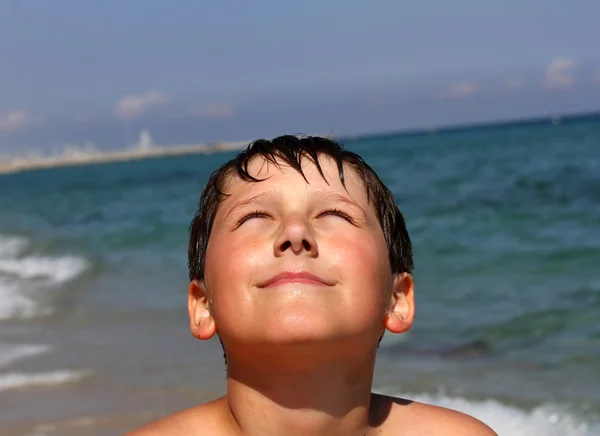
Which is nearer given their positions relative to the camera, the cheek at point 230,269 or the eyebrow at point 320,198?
the cheek at point 230,269

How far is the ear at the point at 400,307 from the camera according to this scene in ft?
7.56

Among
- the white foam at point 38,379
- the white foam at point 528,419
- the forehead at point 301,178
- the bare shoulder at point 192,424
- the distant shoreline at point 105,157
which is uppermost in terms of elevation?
the distant shoreline at point 105,157

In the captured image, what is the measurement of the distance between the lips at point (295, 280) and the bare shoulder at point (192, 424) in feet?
1.72

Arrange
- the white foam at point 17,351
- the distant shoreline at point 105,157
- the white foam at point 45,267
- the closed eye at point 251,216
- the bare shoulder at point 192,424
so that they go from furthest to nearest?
the distant shoreline at point 105,157 < the white foam at point 45,267 < the white foam at point 17,351 < the bare shoulder at point 192,424 < the closed eye at point 251,216

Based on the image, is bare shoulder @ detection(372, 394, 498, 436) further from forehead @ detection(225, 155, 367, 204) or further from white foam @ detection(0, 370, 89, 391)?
white foam @ detection(0, 370, 89, 391)

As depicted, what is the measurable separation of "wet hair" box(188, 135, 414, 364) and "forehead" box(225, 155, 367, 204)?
0.01 meters

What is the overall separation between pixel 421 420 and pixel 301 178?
85cm

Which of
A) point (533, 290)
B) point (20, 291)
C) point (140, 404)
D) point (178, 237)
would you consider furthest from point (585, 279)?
point (178, 237)

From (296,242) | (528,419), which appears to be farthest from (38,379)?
(296,242)

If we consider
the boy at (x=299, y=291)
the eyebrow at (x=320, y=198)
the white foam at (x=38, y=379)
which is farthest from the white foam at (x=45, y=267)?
the eyebrow at (x=320, y=198)

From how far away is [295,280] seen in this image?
201 cm

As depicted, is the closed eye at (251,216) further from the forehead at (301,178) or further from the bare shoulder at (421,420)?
the bare shoulder at (421,420)

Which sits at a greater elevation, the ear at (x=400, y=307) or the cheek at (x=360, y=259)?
the cheek at (x=360, y=259)

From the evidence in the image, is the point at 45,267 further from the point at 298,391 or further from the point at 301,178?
the point at 298,391
